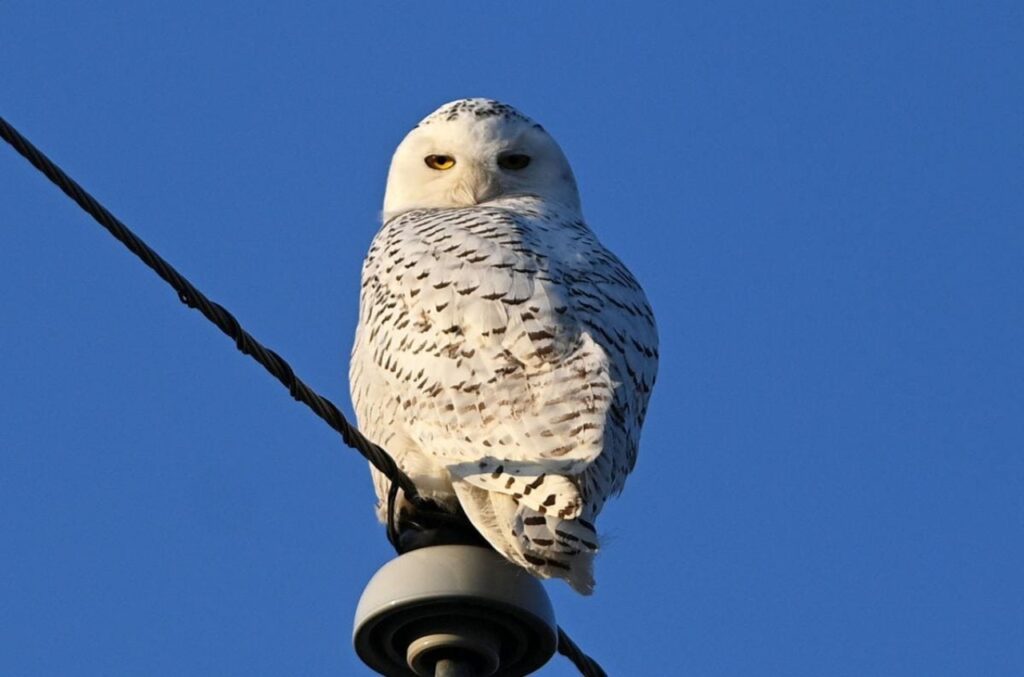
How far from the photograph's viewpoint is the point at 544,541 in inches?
186

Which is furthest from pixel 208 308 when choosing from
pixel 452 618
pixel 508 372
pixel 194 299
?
pixel 508 372

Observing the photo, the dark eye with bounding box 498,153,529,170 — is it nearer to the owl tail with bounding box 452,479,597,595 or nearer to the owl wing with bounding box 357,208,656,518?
the owl wing with bounding box 357,208,656,518

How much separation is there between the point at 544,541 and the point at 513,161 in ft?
10.2

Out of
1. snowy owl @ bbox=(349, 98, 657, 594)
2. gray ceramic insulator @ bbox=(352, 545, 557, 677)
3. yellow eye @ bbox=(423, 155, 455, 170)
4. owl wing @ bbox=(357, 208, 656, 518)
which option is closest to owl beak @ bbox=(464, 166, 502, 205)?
yellow eye @ bbox=(423, 155, 455, 170)

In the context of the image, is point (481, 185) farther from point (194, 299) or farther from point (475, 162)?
point (194, 299)

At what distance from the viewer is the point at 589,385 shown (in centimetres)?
531

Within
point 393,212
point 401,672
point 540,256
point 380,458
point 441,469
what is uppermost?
point 393,212

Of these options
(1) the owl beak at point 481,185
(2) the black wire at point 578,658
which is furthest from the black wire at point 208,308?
(1) the owl beak at point 481,185

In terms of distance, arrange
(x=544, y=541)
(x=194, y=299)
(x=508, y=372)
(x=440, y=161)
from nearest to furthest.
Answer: (x=194, y=299)
(x=544, y=541)
(x=508, y=372)
(x=440, y=161)

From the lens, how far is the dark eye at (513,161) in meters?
7.52

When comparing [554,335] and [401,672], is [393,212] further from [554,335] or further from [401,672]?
[401,672]

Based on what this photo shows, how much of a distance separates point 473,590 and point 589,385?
Result: 1.07 metres

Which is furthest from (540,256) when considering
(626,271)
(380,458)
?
(380,458)

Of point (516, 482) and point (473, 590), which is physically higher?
point (516, 482)
